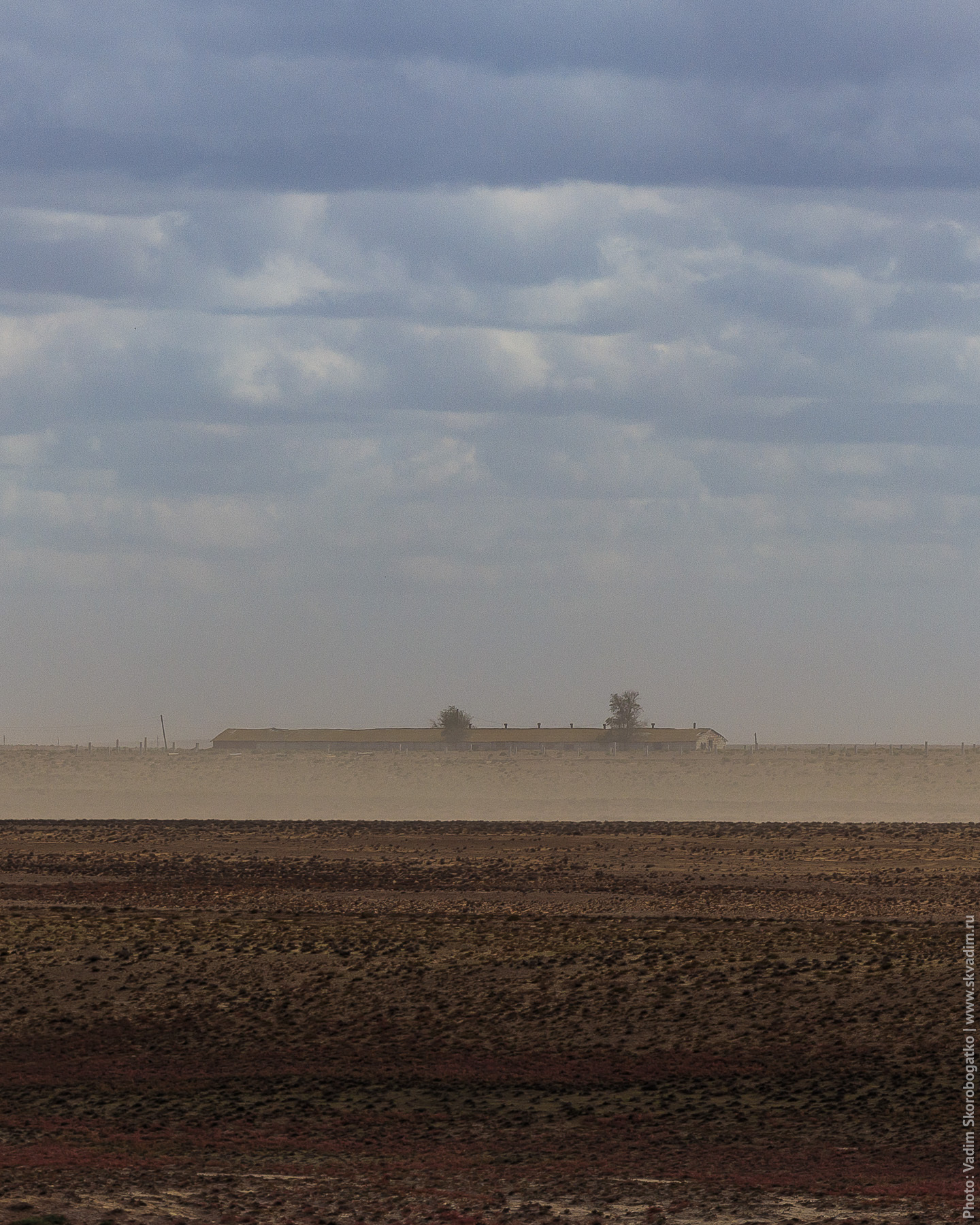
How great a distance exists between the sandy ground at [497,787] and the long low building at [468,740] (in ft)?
70.4

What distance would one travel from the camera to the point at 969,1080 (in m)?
22.1

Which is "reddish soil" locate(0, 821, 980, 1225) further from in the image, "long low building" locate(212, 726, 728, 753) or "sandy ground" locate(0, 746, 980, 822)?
"long low building" locate(212, 726, 728, 753)

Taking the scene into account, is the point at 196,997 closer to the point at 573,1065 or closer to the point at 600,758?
the point at 573,1065

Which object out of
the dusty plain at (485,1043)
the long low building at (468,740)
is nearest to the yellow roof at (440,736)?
the long low building at (468,740)

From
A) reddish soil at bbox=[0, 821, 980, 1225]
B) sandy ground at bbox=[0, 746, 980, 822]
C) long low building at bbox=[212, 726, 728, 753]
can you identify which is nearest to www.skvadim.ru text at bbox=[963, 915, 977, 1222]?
reddish soil at bbox=[0, 821, 980, 1225]

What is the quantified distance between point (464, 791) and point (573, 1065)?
8363cm

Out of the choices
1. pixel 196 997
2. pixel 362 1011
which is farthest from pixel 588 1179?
pixel 196 997

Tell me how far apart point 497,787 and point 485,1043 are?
84574mm

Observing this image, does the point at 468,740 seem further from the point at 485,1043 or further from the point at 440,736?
the point at 485,1043

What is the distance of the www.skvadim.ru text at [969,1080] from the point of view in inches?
669

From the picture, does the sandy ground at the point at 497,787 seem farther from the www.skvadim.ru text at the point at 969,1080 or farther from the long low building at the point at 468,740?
the www.skvadim.ru text at the point at 969,1080

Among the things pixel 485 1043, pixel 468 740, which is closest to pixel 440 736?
pixel 468 740

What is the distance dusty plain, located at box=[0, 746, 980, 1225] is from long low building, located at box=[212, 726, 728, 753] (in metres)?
103

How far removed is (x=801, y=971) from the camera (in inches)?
1095
